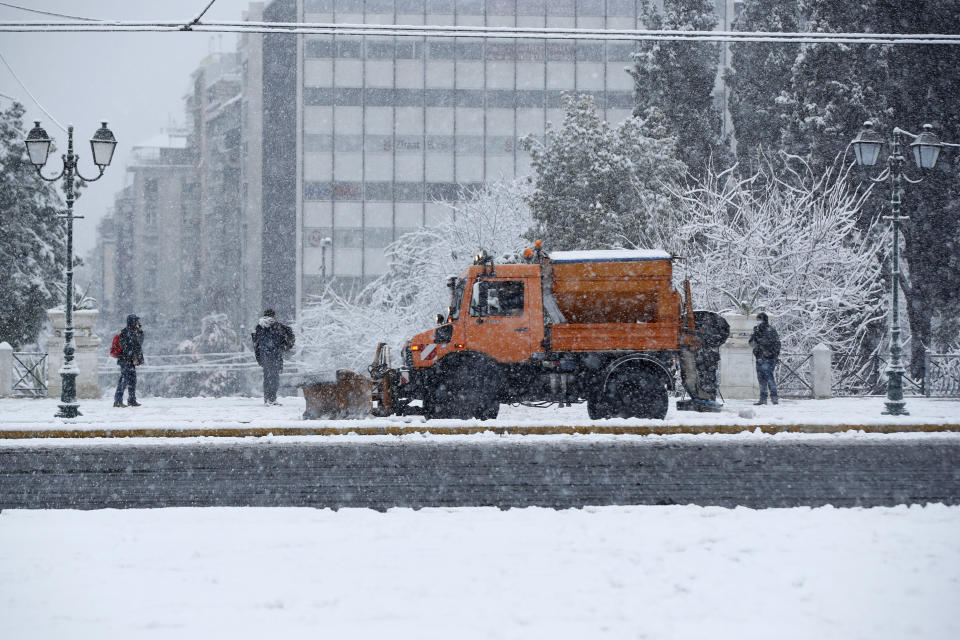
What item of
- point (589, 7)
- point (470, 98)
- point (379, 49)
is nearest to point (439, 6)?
point (379, 49)

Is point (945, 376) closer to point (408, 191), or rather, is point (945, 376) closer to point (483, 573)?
point (483, 573)

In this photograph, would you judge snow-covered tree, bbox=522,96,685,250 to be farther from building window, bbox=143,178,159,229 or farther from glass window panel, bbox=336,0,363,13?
building window, bbox=143,178,159,229

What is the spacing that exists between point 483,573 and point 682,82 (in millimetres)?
33707

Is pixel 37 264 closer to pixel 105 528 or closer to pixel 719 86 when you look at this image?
pixel 105 528

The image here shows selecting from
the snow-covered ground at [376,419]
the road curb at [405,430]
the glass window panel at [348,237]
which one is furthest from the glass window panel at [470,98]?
the road curb at [405,430]

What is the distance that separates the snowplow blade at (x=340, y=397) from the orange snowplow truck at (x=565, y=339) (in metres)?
1.50

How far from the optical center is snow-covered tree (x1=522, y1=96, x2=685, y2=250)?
29.5 metres

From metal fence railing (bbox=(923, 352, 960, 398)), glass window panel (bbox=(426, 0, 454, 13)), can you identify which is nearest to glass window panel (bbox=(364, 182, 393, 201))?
glass window panel (bbox=(426, 0, 454, 13))

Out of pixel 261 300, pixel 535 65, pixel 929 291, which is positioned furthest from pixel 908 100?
pixel 261 300

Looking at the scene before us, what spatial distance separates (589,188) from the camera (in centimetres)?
2967

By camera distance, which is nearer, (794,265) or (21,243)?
(794,265)

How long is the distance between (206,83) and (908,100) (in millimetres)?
75543

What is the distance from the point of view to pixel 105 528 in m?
7.36

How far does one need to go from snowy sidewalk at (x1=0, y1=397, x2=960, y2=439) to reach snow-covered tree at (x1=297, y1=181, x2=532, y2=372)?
1331cm
